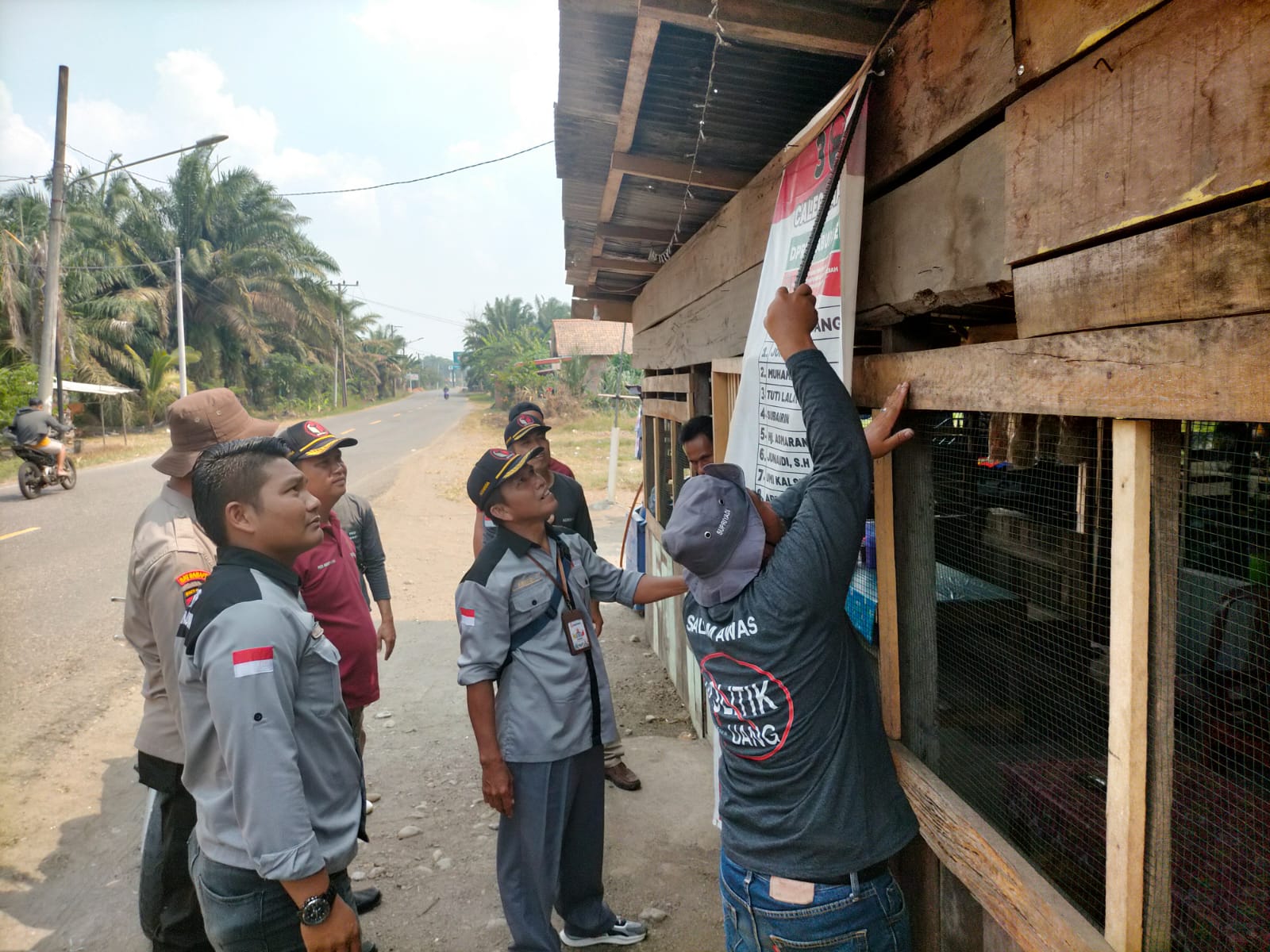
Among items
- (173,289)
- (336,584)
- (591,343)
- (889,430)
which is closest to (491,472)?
(336,584)

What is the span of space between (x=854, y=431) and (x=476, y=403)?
4950 centimetres

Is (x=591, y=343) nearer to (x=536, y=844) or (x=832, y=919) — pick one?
(x=536, y=844)

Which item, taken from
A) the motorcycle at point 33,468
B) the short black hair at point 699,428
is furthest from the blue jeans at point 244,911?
the motorcycle at point 33,468

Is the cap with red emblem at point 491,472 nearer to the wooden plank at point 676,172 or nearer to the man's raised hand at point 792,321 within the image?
the man's raised hand at point 792,321

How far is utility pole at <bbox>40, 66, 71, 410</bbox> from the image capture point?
539 inches

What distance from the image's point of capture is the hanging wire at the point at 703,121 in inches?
73.6

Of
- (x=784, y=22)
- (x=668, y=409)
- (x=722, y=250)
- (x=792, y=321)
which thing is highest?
(x=784, y=22)

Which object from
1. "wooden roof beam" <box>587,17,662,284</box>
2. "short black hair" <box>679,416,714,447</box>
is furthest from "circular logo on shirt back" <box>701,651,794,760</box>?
"short black hair" <box>679,416,714,447</box>

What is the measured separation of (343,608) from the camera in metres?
3.11

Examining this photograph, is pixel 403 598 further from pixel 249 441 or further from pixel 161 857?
pixel 249 441

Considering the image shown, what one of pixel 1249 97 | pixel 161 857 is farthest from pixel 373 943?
pixel 1249 97

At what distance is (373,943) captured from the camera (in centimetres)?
299

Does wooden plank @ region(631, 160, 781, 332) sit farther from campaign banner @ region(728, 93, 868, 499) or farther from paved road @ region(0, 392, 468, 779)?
paved road @ region(0, 392, 468, 779)

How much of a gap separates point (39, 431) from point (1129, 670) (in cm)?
1480
